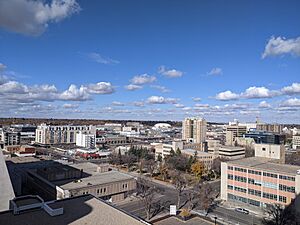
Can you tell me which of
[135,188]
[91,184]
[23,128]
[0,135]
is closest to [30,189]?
[91,184]

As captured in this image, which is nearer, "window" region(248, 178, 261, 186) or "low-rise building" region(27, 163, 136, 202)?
"low-rise building" region(27, 163, 136, 202)

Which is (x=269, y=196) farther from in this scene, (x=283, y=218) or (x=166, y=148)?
(x=166, y=148)

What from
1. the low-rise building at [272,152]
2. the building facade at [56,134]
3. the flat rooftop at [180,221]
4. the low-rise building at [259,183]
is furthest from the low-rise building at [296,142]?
the flat rooftop at [180,221]

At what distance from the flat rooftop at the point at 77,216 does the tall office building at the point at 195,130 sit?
2462 inches

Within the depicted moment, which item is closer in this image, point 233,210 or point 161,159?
point 233,210

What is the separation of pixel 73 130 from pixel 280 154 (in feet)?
195

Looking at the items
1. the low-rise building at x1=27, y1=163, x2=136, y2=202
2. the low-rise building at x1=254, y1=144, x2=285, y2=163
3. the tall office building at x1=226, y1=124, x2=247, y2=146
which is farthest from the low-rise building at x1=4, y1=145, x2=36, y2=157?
the tall office building at x1=226, y1=124, x2=247, y2=146

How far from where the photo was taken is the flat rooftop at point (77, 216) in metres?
9.92

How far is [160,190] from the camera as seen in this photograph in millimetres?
28938

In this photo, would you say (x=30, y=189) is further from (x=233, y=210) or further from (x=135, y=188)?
(x=233, y=210)

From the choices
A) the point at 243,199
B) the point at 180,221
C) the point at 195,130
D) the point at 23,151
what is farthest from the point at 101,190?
the point at 195,130

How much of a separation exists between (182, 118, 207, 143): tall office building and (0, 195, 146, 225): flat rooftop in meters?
62.5

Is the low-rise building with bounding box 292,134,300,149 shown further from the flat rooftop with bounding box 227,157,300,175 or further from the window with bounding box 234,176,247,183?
the window with bounding box 234,176,247,183

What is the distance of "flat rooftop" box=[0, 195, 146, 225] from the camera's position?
9922 mm
